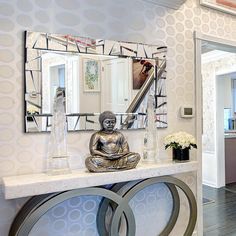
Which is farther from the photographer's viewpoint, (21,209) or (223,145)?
(223,145)

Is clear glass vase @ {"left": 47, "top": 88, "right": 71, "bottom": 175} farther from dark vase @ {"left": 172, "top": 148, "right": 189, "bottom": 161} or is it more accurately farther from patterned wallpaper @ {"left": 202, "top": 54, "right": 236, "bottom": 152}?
patterned wallpaper @ {"left": 202, "top": 54, "right": 236, "bottom": 152}

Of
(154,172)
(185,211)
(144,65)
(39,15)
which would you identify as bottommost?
(185,211)

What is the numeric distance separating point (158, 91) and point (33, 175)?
1256 mm

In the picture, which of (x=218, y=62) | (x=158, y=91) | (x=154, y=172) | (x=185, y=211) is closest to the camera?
(x=154, y=172)

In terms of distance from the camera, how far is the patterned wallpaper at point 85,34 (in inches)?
70.7

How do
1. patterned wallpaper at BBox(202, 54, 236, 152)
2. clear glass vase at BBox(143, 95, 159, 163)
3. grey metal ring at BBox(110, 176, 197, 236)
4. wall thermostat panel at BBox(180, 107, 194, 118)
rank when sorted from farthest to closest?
patterned wallpaper at BBox(202, 54, 236, 152)
wall thermostat panel at BBox(180, 107, 194, 118)
clear glass vase at BBox(143, 95, 159, 163)
grey metal ring at BBox(110, 176, 197, 236)

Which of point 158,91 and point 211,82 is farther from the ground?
point 211,82

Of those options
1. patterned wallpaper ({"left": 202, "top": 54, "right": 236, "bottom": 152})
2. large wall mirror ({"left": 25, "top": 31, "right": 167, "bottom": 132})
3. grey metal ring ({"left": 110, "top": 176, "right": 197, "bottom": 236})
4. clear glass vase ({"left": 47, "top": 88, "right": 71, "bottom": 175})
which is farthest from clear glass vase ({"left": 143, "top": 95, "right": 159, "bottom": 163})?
patterned wallpaper ({"left": 202, "top": 54, "right": 236, "bottom": 152})

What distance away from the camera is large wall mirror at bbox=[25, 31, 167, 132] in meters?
1.89

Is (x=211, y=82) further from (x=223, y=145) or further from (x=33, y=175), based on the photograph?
(x=33, y=175)

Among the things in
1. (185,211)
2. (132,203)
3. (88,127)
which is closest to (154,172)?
(132,203)

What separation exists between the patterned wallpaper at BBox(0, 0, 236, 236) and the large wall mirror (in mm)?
66

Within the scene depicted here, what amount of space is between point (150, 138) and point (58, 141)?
78 centimetres

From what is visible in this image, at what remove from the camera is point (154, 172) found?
204 cm
